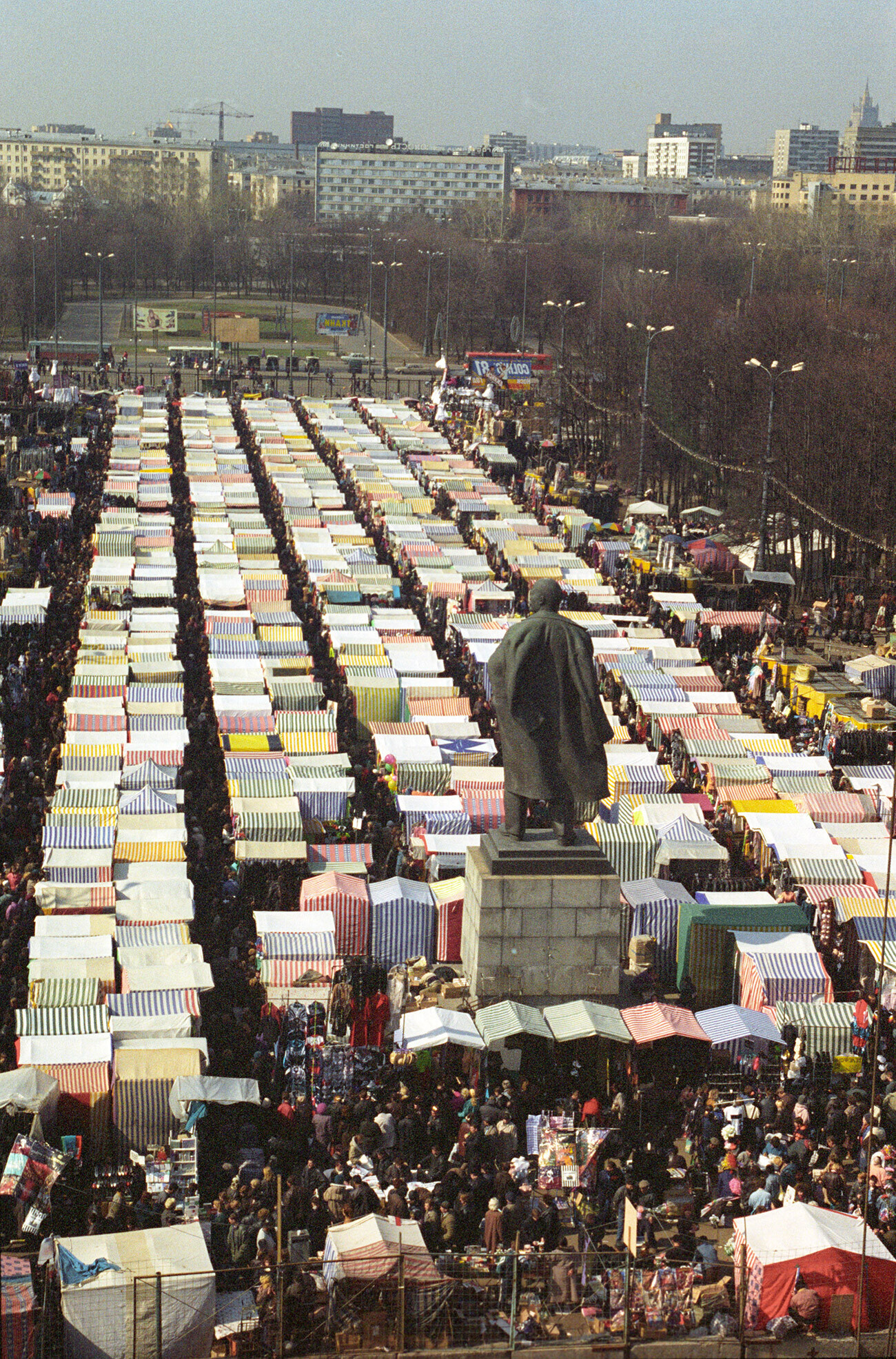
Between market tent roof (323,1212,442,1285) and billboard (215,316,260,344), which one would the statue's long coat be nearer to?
market tent roof (323,1212,442,1285)

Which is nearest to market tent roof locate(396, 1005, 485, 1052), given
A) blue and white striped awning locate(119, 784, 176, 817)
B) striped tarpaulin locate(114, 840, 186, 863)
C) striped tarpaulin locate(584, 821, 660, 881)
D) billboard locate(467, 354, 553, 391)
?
striped tarpaulin locate(114, 840, 186, 863)

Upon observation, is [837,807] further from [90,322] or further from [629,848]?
[90,322]

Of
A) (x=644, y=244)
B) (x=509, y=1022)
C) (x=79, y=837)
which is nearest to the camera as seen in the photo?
(x=509, y=1022)

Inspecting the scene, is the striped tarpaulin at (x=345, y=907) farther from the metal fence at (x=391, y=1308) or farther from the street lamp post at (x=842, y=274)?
the street lamp post at (x=842, y=274)

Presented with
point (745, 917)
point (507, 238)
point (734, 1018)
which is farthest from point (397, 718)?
point (507, 238)

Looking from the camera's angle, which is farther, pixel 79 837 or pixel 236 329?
pixel 236 329

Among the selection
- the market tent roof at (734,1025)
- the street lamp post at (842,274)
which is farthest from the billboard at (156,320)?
the market tent roof at (734,1025)

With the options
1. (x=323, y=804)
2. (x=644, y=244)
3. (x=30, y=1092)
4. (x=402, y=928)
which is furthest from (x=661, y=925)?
(x=644, y=244)
